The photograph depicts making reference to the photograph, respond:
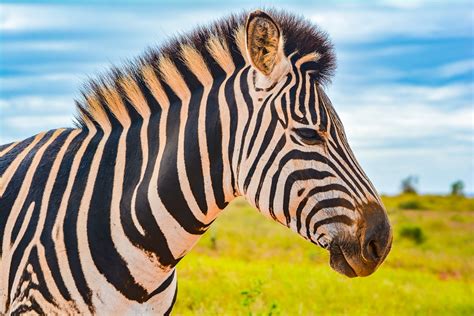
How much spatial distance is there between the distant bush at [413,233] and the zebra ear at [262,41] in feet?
65.2

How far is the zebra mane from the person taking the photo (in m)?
4.08

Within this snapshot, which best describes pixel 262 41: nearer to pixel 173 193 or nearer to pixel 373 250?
pixel 173 193

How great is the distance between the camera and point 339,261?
367 centimetres

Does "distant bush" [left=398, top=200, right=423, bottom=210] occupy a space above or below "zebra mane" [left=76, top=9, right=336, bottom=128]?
below

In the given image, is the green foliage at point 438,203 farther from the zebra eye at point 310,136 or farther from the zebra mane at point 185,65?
the zebra eye at point 310,136

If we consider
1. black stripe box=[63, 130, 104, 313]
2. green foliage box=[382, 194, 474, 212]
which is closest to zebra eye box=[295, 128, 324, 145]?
black stripe box=[63, 130, 104, 313]

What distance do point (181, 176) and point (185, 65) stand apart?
73 cm

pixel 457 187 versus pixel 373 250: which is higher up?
pixel 373 250

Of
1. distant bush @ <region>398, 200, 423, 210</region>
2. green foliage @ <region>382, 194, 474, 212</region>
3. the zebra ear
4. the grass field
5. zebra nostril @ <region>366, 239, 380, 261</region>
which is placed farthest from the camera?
green foliage @ <region>382, 194, 474, 212</region>

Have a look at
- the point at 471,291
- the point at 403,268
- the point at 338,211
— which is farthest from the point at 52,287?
the point at 403,268

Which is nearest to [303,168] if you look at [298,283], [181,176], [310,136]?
[310,136]

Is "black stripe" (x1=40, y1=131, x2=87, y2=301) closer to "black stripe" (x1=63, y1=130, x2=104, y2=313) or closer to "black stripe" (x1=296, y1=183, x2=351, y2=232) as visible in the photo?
"black stripe" (x1=63, y1=130, x2=104, y2=313)

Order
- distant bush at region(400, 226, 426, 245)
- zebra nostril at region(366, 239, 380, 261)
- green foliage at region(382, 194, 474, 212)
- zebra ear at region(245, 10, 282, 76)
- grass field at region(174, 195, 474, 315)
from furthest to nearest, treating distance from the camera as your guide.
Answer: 1. green foliage at region(382, 194, 474, 212)
2. distant bush at region(400, 226, 426, 245)
3. grass field at region(174, 195, 474, 315)
4. zebra ear at region(245, 10, 282, 76)
5. zebra nostril at region(366, 239, 380, 261)

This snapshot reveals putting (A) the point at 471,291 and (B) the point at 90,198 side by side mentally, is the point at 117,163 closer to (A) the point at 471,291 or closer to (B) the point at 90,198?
(B) the point at 90,198
